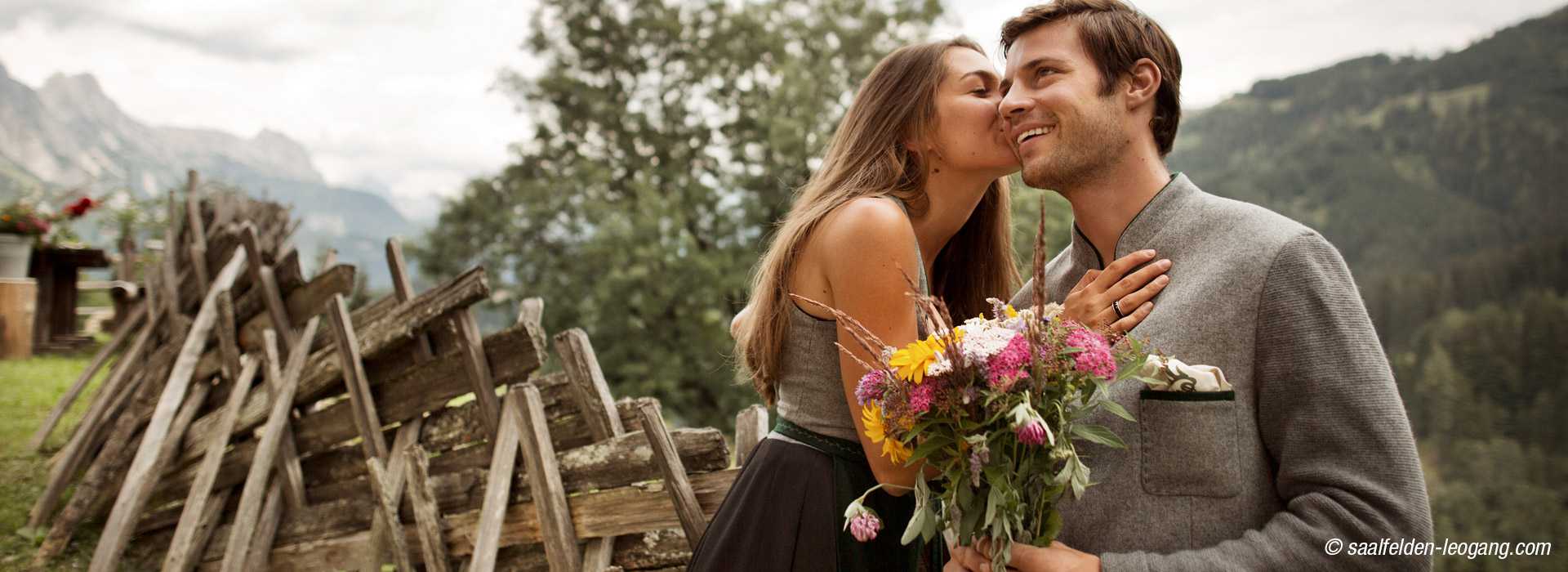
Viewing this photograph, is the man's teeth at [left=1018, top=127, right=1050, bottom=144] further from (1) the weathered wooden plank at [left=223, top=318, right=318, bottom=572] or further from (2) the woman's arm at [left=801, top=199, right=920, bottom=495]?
(1) the weathered wooden plank at [left=223, top=318, right=318, bottom=572]

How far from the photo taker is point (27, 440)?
7.39 metres

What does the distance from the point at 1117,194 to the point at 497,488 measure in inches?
104

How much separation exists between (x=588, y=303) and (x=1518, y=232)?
164ft

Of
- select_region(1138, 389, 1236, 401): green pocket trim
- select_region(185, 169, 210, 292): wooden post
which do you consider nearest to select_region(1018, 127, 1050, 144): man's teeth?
select_region(1138, 389, 1236, 401): green pocket trim

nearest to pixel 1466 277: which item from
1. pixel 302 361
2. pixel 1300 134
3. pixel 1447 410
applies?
pixel 1447 410

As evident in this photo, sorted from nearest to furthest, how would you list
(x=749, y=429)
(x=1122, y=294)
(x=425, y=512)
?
(x=1122, y=294), (x=749, y=429), (x=425, y=512)

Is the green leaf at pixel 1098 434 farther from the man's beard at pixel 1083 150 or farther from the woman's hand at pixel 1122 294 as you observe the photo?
the man's beard at pixel 1083 150

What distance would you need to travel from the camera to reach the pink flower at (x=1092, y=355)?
1.55 metres

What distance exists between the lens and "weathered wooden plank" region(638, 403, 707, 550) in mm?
3172

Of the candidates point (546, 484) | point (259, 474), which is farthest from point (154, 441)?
point (546, 484)

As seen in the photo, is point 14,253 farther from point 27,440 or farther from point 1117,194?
point 1117,194

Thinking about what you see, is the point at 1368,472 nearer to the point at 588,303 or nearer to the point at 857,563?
the point at 857,563

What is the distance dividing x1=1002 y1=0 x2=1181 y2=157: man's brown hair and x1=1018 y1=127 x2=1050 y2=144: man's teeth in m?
0.14

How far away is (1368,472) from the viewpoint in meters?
1.58
